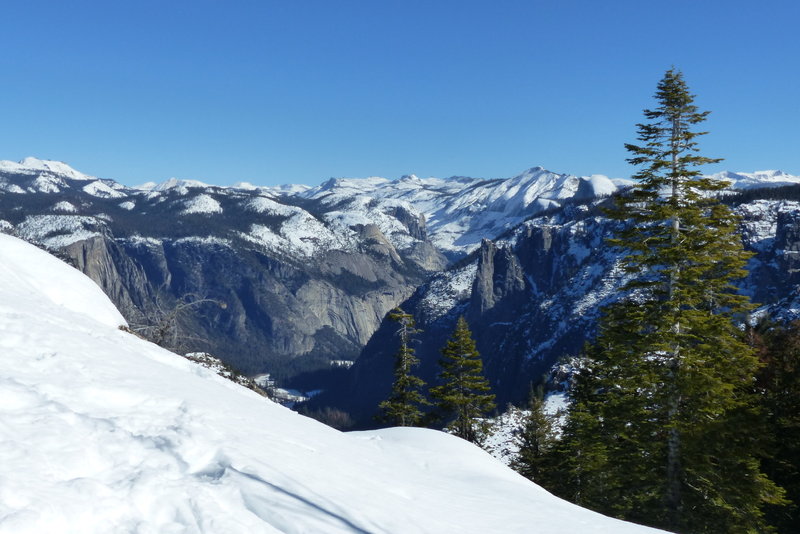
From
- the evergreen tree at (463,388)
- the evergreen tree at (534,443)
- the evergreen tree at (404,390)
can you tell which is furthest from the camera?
the evergreen tree at (534,443)

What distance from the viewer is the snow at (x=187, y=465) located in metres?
6.10

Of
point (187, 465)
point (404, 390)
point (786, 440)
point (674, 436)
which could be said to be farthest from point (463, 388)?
point (187, 465)

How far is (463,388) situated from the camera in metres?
36.0

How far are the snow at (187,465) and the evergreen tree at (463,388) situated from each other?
773 inches

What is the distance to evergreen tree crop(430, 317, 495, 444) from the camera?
34.9 metres

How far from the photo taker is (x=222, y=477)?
7480 mm

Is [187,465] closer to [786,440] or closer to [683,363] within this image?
[683,363]

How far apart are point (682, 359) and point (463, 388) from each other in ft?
65.2

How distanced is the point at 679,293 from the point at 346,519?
14375 millimetres

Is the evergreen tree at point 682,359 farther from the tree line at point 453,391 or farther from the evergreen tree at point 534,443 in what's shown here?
the evergreen tree at point 534,443

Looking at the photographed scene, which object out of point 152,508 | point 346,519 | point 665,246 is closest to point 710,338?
point 665,246

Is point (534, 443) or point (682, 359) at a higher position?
point (682, 359)

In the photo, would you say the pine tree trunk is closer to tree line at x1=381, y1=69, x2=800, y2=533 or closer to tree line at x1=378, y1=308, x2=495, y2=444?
tree line at x1=381, y1=69, x2=800, y2=533

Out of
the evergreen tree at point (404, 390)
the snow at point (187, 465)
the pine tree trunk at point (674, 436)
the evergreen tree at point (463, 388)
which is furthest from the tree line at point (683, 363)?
the evergreen tree at point (404, 390)
